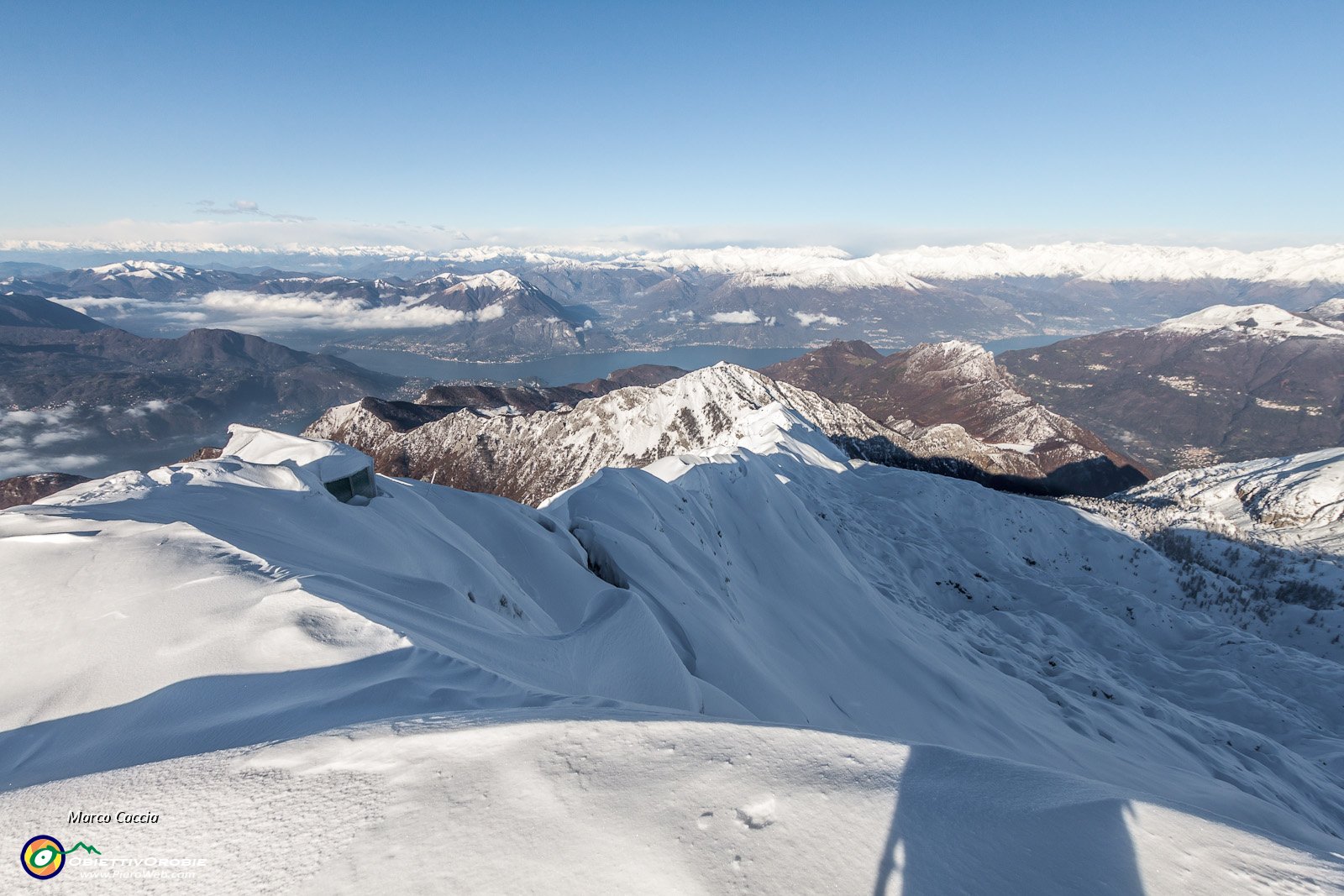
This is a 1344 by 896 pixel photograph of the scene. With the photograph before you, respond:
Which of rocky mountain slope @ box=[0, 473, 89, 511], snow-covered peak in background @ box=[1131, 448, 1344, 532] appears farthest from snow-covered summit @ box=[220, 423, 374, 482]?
rocky mountain slope @ box=[0, 473, 89, 511]

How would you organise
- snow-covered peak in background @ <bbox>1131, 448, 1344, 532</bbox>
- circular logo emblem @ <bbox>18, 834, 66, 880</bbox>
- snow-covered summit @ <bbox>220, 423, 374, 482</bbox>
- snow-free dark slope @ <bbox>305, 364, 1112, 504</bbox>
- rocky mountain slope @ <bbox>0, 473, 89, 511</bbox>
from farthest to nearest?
snow-free dark slope @ <bbox>305, 364, 1112, 504</bbox>
rocky mountain slope @ <bbox>0, 473, 89, 511</bbox>
snow-covered peak in background @ <bbox>1131, 448, 1344, 532</bbox>
snow-covered summit @ <bbox>220, 423, 374, 482</bbox>
circular logo emblem @ <bbox>18, 834, 66, 880</bbox>

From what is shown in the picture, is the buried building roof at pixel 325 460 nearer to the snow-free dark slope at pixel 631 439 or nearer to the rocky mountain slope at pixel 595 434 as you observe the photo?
the rocky mountain slope at pixel 595 434

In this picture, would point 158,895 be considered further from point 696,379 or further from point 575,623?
point 696,379

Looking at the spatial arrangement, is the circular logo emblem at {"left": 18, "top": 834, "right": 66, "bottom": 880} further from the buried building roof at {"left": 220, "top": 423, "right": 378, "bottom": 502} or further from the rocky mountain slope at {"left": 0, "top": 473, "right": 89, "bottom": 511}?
the rocky mountain slope at {"left": 0, "top": 473, "right": 89, "bottom": 511}

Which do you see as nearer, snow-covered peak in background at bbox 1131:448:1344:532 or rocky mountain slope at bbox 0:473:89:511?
snow-covered peak in background at bbox 1131:448:1344:532

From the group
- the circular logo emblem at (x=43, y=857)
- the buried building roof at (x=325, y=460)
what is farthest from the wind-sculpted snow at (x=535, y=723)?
the buried building roof at (x=325, y=460)

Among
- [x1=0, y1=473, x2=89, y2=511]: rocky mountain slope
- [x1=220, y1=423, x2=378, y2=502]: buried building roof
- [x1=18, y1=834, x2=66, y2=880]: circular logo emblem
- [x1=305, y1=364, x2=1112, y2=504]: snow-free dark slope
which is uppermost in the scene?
[x1=18, y1=834, x2=66, y2=880]: circular logo emblem

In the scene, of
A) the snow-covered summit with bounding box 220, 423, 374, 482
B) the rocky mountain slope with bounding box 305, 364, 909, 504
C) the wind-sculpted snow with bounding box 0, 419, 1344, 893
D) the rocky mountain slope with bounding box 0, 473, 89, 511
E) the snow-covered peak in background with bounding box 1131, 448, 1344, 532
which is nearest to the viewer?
the wind-sculpted snow with bounding box 0, 419, 1344, 893
